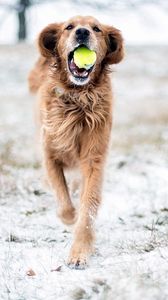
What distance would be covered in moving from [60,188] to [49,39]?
1.42m

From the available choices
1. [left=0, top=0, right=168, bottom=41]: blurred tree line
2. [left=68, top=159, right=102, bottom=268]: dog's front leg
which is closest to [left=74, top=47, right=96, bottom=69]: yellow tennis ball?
[left=68, top=159, right=102, bottom=268]: dog's front leg

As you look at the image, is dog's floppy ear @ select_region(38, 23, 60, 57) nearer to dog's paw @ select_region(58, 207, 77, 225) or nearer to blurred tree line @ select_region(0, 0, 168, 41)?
dog's paw @ select_region(58, 207, 77, 225)

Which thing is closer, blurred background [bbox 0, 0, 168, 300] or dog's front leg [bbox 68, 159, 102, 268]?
blurred background [bbox 0, 0, 168, 300]

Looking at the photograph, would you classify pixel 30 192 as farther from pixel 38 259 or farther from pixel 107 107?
pixel 38 259

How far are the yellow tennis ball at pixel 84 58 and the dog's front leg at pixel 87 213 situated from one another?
81 centimetres

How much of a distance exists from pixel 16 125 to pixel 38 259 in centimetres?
756

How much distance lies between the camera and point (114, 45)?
556 cm

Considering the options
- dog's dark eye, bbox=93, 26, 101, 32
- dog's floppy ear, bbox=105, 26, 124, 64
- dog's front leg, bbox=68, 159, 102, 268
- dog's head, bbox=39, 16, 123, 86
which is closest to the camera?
dog's front leg, bbox=68, 159, 102, 268

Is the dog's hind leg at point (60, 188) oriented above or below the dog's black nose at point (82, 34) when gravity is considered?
below

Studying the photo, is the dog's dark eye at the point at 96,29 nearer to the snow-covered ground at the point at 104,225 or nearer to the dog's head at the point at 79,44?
the dog's head at the point at 79,44

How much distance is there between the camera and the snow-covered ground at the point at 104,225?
3.40m

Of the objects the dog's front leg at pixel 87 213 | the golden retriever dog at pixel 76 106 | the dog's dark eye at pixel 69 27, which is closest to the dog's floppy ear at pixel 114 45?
the golden retriever dog at pixel 76 106

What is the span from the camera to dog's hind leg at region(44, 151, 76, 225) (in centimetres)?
517

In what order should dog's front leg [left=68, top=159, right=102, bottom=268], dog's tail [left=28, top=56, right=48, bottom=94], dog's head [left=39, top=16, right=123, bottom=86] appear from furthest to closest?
dog's tail [left=28, top=56, right=48, bottom=94]
dog's head [left=39, top=16, right=123, bottom=86]
dog's front leg [left=68, top=159, right=102, bottom=268]
